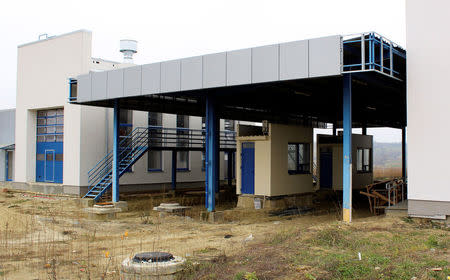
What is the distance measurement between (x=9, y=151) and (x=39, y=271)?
24120mm

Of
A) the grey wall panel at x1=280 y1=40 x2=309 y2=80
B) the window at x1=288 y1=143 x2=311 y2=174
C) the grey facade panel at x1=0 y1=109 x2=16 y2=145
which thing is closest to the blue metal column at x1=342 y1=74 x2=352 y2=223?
the grey wall panel at x1=280 y1=40 x2=309 y2=80

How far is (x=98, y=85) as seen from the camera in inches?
717

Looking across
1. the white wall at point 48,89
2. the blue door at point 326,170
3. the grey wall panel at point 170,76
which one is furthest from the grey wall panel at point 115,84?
the blue door at point 326,170

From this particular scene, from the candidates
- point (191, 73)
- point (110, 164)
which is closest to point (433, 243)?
point (191, 73)

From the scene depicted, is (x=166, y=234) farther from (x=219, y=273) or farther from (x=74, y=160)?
(x=74, y=160)

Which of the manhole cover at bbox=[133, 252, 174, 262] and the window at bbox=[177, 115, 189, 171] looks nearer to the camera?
the manhole cover at bbox=[133, 252, 174, 262]

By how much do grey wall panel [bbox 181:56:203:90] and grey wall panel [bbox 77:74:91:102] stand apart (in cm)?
533

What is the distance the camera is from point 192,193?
2577 centimetres

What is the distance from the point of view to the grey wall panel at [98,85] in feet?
59.0

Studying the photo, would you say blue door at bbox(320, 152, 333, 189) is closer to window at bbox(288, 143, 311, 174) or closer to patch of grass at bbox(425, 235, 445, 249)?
window at bbox(288, 143, 311, 174)

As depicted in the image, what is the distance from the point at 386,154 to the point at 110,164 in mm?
81271

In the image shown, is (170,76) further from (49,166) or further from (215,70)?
(49,166)

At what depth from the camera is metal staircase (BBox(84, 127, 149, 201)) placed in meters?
21.1

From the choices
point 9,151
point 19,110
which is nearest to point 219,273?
point 19,110
